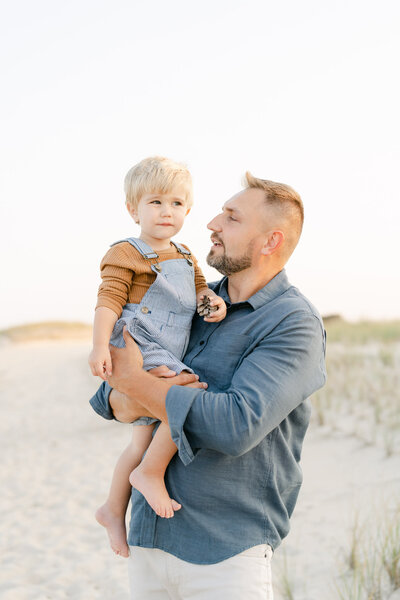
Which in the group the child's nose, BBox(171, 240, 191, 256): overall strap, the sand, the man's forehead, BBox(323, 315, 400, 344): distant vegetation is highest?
the man's forehead

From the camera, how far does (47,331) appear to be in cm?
3384

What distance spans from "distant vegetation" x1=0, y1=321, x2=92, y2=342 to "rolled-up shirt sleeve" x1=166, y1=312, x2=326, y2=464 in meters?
31.5

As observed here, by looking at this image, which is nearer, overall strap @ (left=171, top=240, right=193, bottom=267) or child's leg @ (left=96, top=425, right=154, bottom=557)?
child's leg @ (left=96, top=425, right=154, bottom=557)

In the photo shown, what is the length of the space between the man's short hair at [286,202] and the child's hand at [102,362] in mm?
859

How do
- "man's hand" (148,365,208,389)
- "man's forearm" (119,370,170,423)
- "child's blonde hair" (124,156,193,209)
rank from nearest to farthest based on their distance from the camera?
"man's forearm" (119,370,170,423), "man's hand" (148,365,208,389), "child's blonde hair" (124,156,193,209)

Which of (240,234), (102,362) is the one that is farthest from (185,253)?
(102,362)

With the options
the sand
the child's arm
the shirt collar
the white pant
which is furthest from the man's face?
the sand

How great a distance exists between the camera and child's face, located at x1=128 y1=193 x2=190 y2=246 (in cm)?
271

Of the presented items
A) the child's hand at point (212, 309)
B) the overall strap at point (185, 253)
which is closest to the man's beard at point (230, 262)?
the child's hand at point (212, 309)

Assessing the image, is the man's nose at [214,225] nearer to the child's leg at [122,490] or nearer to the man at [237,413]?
the man at [237,413]

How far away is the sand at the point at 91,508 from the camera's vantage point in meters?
4.86

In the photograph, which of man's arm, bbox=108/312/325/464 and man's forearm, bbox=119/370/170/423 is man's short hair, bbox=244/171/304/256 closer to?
man's arm, bbox=108/312/325/464

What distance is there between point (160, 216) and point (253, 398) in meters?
1.08

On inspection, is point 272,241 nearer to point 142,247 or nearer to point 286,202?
point 286,202
